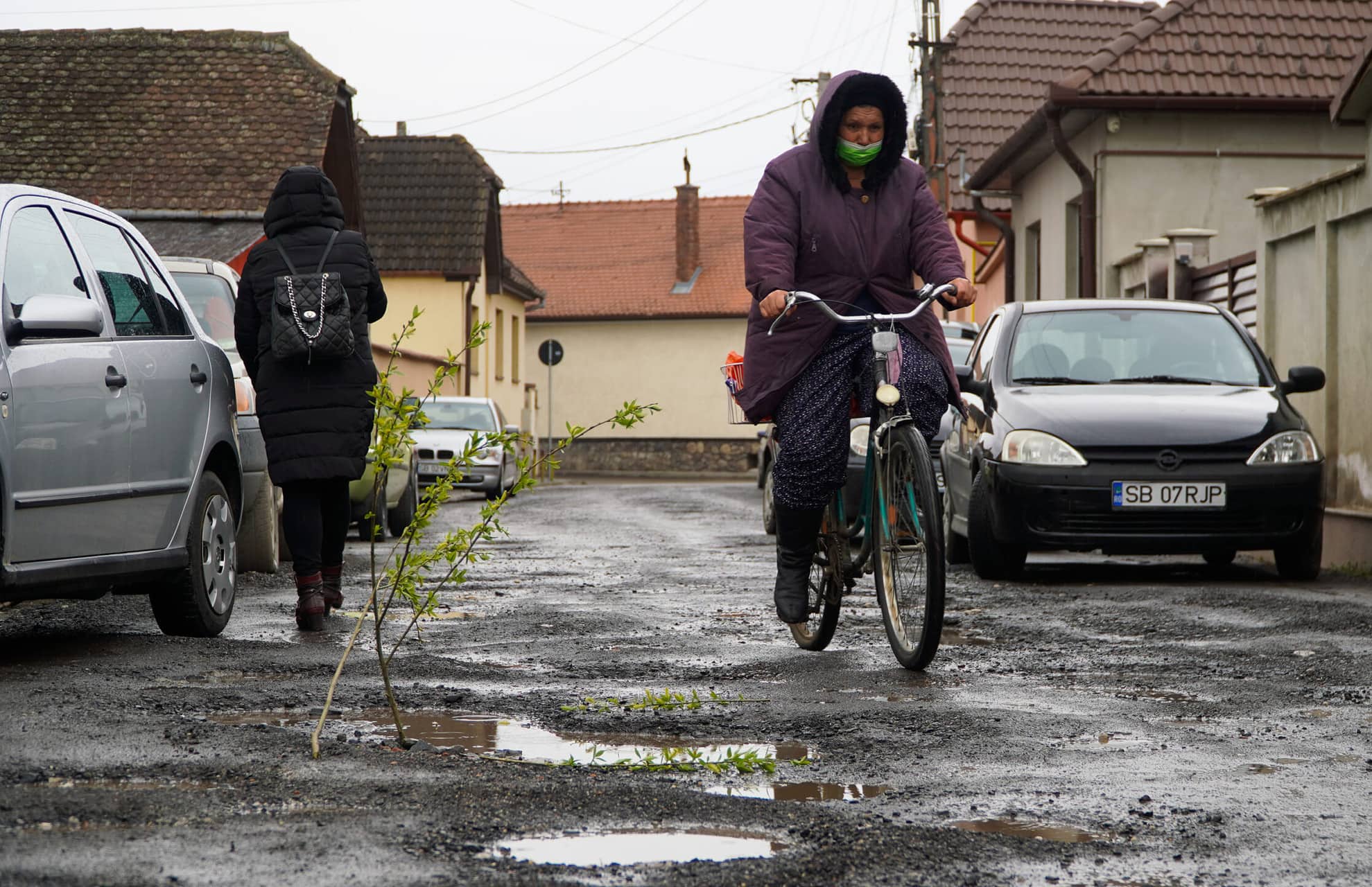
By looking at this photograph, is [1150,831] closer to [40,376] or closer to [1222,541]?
[40,376]

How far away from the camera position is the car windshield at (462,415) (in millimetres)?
26719

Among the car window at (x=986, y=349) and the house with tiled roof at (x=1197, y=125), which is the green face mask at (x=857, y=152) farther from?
the house with tiled roof at (x=1197, y=125)

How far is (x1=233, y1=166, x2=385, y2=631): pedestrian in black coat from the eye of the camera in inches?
293

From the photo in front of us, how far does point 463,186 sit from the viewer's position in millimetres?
42625

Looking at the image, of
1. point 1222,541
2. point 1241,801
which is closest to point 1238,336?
point 1222,541

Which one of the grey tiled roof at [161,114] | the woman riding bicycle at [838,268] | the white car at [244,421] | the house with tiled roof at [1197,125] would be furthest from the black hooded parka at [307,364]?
the grey tiled roof at [161,114]

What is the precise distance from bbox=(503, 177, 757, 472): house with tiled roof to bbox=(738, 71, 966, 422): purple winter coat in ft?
164

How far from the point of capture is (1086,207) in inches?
808

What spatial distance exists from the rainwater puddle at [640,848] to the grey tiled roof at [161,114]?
Result: 68.2ft

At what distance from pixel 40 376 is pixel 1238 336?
7394 mm

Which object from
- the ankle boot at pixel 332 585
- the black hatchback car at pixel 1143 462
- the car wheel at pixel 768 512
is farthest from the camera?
the car wheel at pixel 768 512

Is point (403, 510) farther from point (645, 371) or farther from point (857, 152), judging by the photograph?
point (645, 371)

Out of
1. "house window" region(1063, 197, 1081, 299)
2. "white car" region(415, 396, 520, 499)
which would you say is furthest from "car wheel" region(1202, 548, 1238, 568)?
"white car" region(415, 396, 520, 499)

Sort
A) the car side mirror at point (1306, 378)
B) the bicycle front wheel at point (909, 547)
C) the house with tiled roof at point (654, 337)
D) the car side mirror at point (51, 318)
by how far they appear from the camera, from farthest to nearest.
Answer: the house with tiled roof at point (654, 337)
the car side mirror at point (1306, 378)
the bicycle front wheel at point (909, 547)
the car side mirror at point (51, 318)
